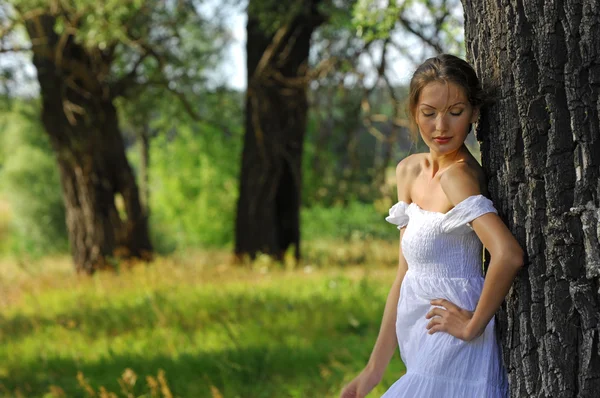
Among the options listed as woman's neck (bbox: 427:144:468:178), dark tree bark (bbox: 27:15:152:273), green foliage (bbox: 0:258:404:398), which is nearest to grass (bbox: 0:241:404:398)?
green foliage (bbox: 0:258:404:398)

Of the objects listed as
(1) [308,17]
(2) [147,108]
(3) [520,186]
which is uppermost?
(1) [308,17]

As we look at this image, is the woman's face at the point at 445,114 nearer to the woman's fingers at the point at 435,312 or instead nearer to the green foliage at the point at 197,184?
the woman's fingers at the point at 435,312

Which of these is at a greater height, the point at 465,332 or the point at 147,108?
the point at 147,108

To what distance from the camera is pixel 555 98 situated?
7.58 ft

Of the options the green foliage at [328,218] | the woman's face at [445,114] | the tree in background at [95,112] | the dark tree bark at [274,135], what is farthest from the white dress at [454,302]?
the green foliage at [328,218]

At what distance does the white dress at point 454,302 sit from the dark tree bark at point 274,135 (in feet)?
26.8

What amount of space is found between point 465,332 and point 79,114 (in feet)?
33.9

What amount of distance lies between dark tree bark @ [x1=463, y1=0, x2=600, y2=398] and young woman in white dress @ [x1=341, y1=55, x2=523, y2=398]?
9 centimetres

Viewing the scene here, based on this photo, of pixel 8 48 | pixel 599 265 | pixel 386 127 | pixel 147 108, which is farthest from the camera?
pixel 147 108

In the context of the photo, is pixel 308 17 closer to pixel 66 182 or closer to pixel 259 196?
pixel 259 196

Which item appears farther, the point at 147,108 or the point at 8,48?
the point at 147,108

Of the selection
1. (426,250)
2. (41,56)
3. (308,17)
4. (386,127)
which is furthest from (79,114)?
(426,250)

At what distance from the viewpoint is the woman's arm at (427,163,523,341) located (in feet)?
7.54

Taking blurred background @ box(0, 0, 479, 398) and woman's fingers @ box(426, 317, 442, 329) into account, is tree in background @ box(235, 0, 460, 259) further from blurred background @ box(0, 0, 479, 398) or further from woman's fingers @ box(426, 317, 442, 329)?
woman's fingers @ box(426, 317, 442, 329)
